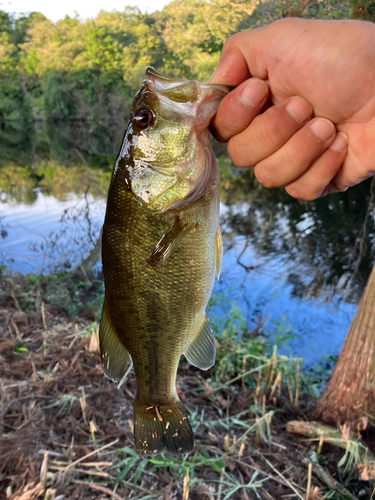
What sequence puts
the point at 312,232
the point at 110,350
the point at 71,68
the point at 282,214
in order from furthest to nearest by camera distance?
the point at 71,68 < the point at 282,214 < the point at 312,232 < the point at 110,350

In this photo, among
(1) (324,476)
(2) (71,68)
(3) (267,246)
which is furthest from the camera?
(2) (71,68)

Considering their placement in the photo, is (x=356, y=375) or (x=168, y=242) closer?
(x=168, y=242)

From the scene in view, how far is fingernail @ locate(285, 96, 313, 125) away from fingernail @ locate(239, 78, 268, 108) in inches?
5.3

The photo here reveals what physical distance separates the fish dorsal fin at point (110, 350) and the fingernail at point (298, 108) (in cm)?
122

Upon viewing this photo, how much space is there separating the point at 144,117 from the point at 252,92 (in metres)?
0.47

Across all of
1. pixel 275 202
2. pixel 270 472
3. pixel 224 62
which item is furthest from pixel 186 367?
pixel 275 202

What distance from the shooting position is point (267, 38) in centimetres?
142

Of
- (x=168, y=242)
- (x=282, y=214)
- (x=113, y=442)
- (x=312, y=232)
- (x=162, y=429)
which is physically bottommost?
(x=113, y=442)

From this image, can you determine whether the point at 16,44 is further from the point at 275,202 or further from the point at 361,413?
the point at 361,413

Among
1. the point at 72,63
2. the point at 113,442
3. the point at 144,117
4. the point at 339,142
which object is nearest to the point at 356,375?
the point at 113,442

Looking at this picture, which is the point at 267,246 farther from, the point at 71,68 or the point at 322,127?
the point at 71,68

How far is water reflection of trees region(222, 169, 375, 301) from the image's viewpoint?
791cm

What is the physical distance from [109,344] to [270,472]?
2.28 m

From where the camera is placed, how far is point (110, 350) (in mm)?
1629
